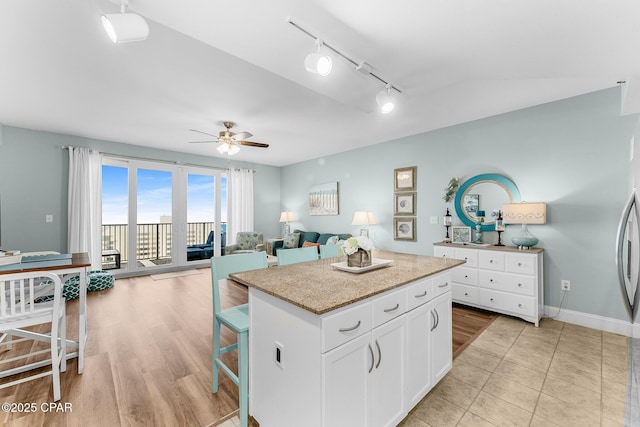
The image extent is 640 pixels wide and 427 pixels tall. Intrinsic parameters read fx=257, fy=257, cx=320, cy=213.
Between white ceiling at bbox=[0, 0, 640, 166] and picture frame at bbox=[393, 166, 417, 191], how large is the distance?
843 millimetres

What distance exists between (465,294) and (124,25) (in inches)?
162

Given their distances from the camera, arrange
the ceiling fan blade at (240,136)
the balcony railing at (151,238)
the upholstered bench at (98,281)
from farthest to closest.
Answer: the balcony railing at (151,238) → the upholstered bench at (98,281) → the ceiling fan blade at (240,136)

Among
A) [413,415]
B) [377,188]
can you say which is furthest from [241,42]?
[377,188]

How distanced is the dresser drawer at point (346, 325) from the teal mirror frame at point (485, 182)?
120 inches

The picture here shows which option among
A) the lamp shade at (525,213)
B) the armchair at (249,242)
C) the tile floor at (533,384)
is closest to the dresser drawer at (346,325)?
the tile floor at (533,384)

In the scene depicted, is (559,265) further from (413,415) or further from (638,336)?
(413,415)

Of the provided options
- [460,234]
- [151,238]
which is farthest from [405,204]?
[151,238]

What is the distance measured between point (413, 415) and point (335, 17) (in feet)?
8.11

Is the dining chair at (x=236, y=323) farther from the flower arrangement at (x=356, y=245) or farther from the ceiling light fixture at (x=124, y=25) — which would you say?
the ceiling light fixture at (x=124, y=25)

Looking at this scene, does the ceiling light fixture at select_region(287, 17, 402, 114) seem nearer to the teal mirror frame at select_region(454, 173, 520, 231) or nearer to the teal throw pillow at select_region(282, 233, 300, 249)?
the teal mirror frame at select_region(454, 173, 520, 231)

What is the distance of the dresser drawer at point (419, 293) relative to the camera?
1.55 m

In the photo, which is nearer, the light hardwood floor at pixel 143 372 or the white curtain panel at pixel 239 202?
the light hardwood floor at pixel 143 372

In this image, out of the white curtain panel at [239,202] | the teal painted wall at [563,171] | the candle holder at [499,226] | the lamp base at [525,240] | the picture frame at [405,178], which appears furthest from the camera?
the white curtain panel at [239,202]

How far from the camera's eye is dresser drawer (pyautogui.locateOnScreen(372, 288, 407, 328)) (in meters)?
1.33
